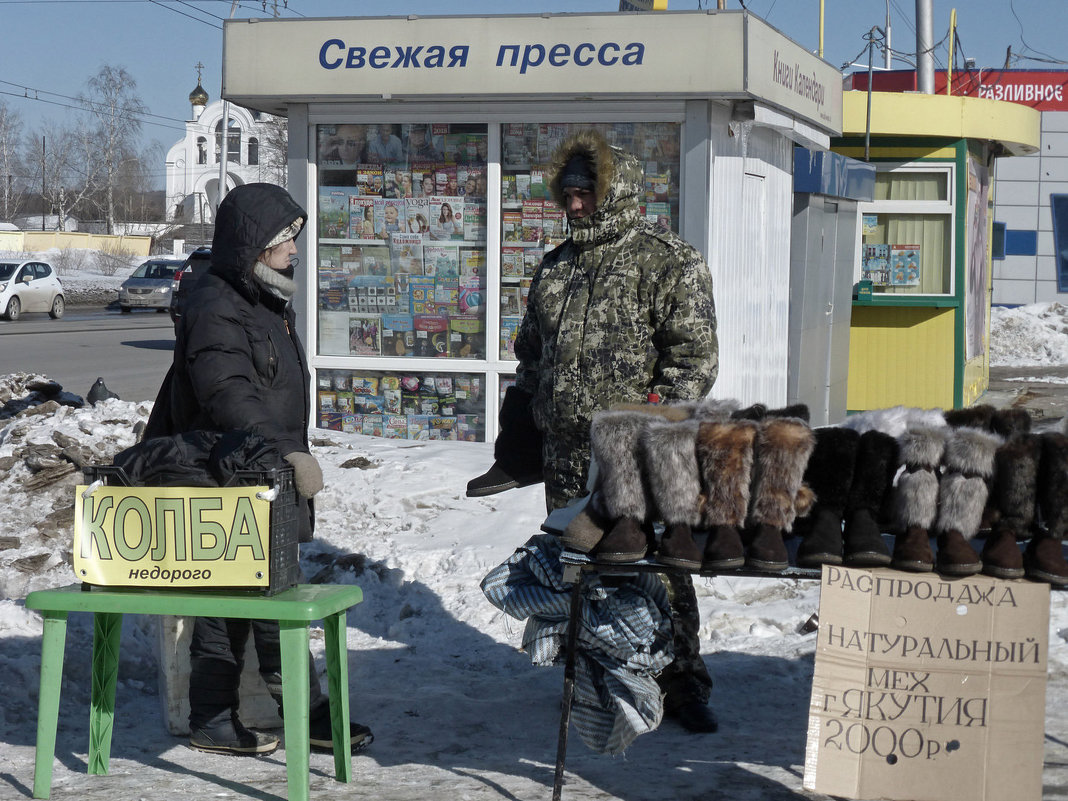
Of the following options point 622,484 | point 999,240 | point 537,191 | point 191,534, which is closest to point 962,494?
point 622,484

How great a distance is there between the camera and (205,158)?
89062 mm

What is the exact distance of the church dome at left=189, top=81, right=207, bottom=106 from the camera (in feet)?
286

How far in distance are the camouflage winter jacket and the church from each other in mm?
72974

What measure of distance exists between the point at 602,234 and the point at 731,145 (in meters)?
4.53

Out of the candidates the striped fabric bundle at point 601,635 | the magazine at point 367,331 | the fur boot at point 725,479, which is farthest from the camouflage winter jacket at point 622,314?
the magazine at point 367,331

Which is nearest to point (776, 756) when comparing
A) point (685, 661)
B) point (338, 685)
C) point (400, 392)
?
point (685, 661)

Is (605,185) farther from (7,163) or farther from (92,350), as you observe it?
(7,163)

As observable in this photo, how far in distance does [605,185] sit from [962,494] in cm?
157

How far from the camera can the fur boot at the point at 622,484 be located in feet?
11.5

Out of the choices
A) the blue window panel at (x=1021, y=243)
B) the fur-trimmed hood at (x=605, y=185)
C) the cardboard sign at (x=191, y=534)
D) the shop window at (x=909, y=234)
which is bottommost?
the cardboard sign at (x=191, y=534)

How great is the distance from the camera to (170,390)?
13.8 feet

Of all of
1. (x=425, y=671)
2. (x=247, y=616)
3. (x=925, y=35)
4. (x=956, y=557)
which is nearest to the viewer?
(x=956, y=557)

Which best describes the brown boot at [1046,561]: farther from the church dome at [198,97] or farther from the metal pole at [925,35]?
the church dome at [198,97]

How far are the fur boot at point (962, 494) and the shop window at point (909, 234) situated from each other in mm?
9129
